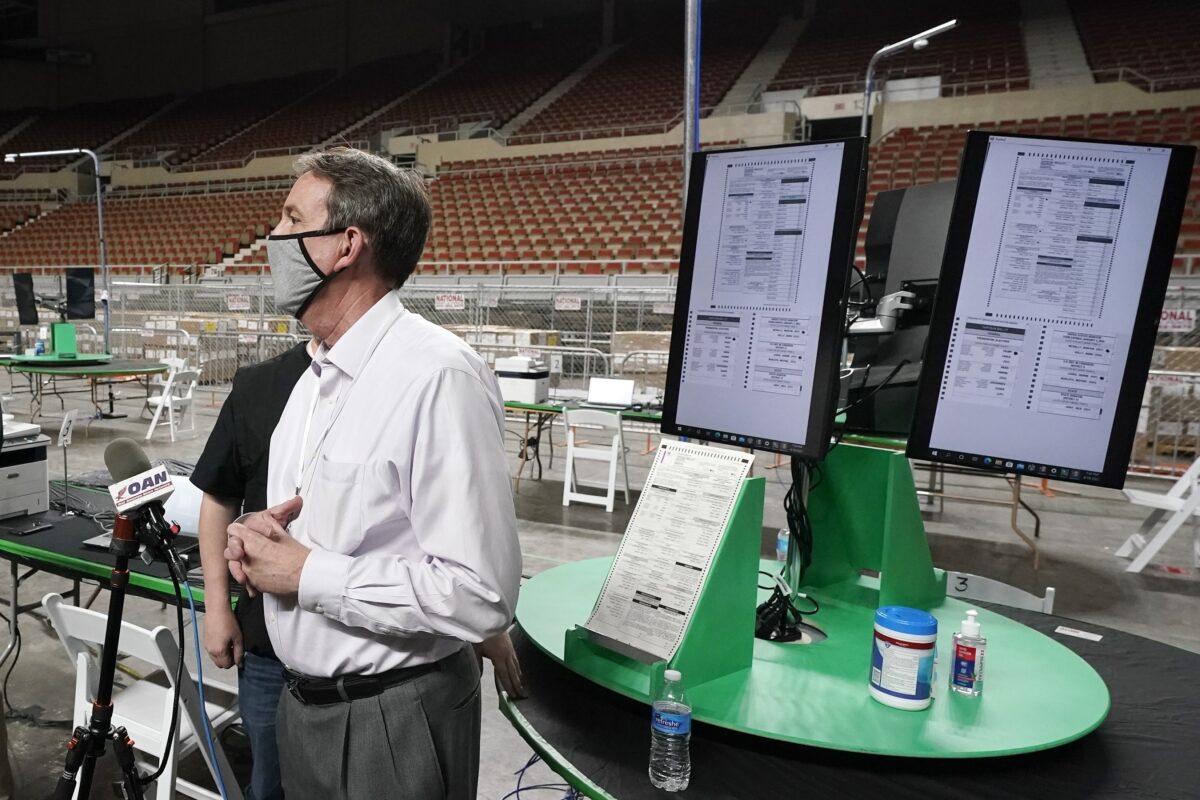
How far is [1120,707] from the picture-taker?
1.32 m

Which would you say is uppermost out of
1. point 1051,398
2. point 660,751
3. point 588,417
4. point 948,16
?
point 948,16

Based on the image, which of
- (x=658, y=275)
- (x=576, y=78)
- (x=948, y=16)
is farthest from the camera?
(x=576, y=78)

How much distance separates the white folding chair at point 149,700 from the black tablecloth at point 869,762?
3.12 ft

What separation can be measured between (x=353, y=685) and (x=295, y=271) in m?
0.69

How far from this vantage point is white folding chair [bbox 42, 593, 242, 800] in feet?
5.63

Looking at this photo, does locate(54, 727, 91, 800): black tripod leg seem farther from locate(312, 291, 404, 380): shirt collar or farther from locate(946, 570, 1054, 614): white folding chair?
locate(946, 570, 1054, 614): white folding chair

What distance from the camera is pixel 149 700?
83.8 inches

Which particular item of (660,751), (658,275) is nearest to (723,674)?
(660,751)

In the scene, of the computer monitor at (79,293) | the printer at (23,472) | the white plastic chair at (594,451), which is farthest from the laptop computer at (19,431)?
the computer monitor at (79,293)

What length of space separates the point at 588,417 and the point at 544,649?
14.2 feet

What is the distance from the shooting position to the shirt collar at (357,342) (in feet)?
4.08

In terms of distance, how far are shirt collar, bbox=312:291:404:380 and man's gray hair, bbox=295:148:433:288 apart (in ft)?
0.32

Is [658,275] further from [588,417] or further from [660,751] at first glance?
[660,751]

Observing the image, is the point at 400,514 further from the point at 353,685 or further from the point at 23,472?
the point at 23,472
